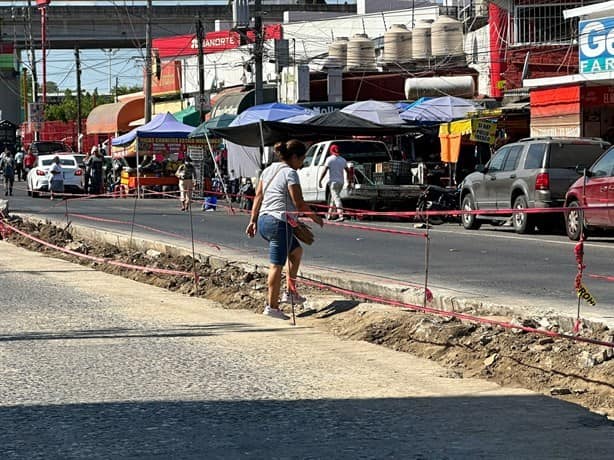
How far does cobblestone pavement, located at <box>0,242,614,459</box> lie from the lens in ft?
22.0

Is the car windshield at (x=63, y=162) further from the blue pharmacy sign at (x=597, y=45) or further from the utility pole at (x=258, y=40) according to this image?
the blue pharmacy sign at (x=597, y=45)

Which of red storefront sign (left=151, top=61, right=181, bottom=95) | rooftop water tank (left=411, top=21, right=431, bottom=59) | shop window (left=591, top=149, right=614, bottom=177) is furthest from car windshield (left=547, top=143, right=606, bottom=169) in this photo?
red storefront sign (left=151, top=61, right=181, bottom=95)

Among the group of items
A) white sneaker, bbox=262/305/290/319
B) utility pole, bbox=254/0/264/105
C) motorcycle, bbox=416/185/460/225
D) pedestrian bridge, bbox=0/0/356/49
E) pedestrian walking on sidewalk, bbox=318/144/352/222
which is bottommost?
white sneaker, bbox=262/305/290/319

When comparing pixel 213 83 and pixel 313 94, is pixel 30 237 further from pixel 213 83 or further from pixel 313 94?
pixel 213 83

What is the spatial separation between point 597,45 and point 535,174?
7594 millimetres

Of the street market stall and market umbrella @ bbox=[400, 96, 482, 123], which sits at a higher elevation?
market umbrella @ bbox=[400, 96, 482, 123]

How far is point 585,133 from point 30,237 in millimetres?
14850

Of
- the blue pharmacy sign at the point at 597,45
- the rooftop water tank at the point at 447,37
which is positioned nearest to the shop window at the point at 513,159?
the blue pharmacy sign at the point at 597,45

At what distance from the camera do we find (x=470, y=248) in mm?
19875

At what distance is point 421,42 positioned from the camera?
51.0 metres

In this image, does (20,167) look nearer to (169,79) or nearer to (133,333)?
(169,79)

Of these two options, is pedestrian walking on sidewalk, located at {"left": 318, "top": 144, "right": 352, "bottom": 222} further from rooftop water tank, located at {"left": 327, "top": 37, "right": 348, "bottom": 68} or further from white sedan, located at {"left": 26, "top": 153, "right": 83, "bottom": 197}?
rooftop water tank, located at {"left": 327, "top": 37, "right": 348, "bottom": 68}

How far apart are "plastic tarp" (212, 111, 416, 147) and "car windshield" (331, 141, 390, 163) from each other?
0.47 meters

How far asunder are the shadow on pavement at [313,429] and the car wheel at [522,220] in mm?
15609
